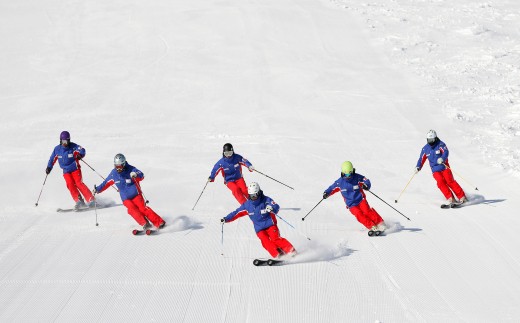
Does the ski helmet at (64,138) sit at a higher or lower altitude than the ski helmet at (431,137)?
higher

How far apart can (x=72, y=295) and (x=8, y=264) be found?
190 cm

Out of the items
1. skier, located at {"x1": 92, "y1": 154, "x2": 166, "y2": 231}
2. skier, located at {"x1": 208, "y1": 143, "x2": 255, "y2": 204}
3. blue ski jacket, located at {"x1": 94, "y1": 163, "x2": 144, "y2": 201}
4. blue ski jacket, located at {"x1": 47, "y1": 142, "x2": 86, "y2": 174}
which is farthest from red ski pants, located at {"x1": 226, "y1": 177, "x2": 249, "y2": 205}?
blue ski jacket, located at {"x1": 47, "y1": 142, "x2": 86, "y2": 174}

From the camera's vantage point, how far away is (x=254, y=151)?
662 inches

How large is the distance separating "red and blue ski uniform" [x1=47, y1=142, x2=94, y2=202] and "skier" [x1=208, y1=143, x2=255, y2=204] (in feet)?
9.79

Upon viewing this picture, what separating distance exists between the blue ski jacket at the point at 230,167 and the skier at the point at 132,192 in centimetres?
177

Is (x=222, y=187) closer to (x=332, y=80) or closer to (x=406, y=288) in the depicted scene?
(x=406, y=288)

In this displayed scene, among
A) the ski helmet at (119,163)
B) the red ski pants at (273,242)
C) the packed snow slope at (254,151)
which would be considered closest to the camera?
the packed snow slope at (254,151)

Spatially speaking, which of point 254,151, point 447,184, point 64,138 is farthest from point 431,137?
point 64,138

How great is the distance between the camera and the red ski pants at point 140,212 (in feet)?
39.4

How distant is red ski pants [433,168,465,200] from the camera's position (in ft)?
43.5

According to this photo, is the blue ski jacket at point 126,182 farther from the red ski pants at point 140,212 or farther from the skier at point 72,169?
the skier at point 72,169

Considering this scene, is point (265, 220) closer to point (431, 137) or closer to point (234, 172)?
point (234, 172)

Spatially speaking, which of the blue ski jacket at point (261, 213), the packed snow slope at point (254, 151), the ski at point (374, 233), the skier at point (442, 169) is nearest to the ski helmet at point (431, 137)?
the skier at point (442, 169)

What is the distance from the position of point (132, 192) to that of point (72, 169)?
2.34 metres
